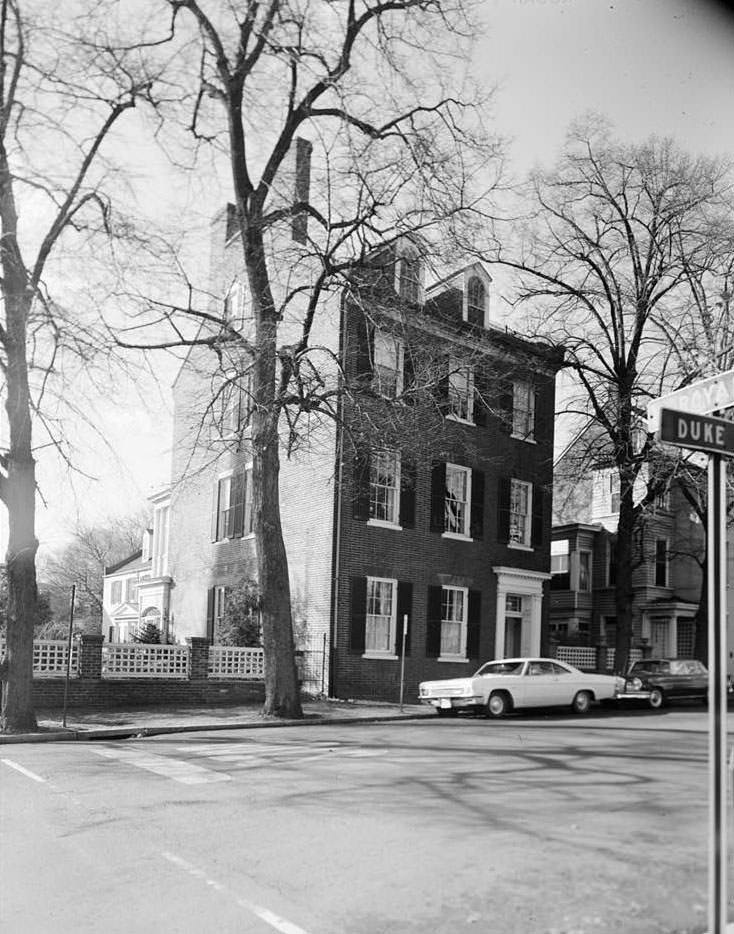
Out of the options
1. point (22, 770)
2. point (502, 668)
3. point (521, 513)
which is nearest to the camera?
point (22, 770)

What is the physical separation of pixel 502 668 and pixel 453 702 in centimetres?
159

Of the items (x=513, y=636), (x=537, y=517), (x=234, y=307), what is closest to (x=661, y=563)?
(x=537, y=517)

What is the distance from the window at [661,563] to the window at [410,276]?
22.1 m

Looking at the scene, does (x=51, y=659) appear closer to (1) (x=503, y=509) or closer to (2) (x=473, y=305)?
(1) (x=503, y=509)

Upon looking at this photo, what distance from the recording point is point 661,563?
43.5 meters

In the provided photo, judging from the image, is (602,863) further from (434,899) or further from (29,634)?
(29,634)

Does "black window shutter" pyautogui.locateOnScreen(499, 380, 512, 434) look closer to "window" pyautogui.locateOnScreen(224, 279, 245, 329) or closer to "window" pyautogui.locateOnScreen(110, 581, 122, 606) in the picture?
"window" pyautogui.locateOnScreen(224, 279, 245, 329)

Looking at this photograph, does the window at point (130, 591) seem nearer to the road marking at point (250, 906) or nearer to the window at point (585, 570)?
the window at point (585, 570)

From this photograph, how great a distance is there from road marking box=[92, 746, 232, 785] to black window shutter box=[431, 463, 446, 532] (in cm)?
1497

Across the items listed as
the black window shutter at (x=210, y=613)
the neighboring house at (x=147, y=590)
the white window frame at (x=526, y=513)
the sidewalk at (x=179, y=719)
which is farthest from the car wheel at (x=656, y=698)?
the neighboring house at (x=147, y=590)

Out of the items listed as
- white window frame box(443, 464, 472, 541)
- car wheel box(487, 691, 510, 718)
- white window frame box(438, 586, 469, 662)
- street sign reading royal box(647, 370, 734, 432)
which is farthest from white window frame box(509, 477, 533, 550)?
street sign reading royal box(647, 370, 734, 432)

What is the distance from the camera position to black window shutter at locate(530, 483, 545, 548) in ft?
106

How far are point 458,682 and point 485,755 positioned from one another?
7968 mm

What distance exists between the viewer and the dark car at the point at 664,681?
25.4 metres
